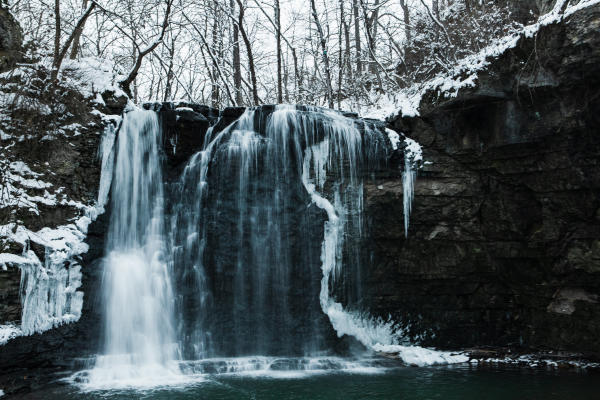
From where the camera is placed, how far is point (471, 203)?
8422 mm

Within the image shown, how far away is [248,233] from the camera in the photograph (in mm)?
8109

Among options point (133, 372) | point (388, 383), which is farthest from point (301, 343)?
point (133, 372)

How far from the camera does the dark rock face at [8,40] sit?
25.0 feet

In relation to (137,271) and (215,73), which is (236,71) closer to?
(215,73)

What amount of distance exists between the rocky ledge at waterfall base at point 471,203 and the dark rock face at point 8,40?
74 cm

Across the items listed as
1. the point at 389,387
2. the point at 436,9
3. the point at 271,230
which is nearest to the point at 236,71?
the point at 436,9

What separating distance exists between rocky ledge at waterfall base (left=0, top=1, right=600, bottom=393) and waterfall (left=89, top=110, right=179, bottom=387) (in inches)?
10.3

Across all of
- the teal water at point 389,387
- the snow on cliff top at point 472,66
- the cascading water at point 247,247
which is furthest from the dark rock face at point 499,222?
the teal water at point 389,387

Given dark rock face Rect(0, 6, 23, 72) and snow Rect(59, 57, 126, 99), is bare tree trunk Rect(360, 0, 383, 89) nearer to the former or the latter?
snow Rect(59, 57, 126, 99)

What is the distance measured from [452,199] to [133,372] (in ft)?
20.1

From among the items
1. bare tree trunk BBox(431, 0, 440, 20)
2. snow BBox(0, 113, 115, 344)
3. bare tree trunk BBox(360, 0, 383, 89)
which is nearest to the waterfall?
snow BBox(0, 113, 115, 344)

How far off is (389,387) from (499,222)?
3.99 meters

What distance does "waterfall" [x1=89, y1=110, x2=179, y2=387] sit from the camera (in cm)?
670

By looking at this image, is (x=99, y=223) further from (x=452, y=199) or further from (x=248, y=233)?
(x=452, y=199)
